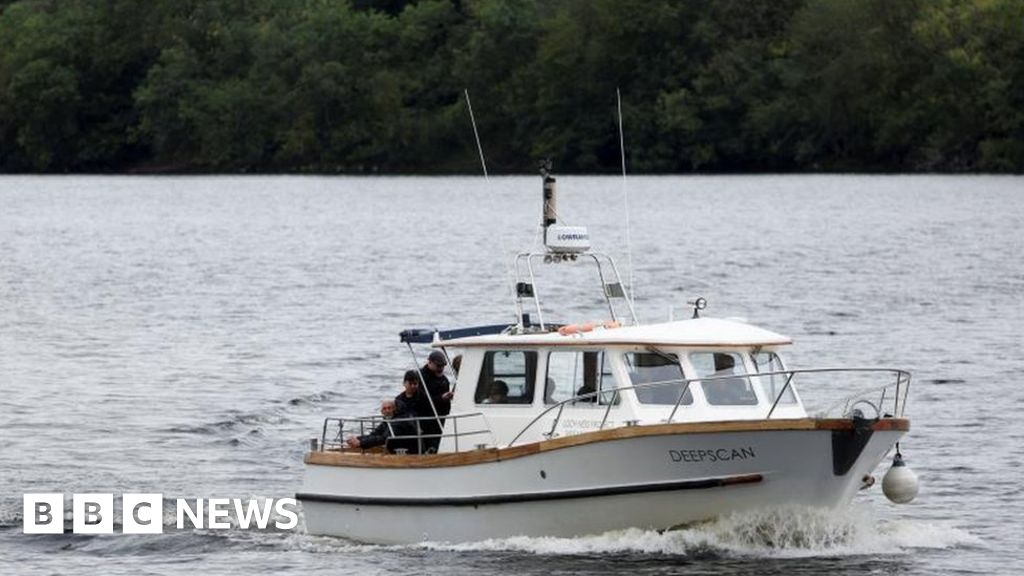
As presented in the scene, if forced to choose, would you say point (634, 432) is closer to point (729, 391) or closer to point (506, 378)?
point (729, 391)

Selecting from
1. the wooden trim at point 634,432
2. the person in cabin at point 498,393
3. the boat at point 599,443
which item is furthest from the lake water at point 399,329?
the person in cabin at point 498,393

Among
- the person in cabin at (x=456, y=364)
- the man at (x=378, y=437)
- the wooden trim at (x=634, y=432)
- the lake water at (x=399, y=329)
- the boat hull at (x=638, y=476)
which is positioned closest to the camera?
the wooden trim at (x=634, y=432)

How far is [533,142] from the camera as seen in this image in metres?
154

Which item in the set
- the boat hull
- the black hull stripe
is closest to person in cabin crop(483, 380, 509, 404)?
the boat hull

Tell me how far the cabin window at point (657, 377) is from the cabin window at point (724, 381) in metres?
0.22

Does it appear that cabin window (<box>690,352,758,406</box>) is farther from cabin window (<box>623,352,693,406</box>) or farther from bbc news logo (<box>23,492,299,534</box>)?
bbc news logo (<box>23,492,299,534</box>)

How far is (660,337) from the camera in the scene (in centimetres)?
2459

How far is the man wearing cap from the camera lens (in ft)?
83.9

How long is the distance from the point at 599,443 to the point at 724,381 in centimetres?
170

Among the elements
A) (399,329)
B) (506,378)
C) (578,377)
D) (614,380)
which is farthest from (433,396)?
(399,329)

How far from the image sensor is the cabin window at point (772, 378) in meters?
24.5

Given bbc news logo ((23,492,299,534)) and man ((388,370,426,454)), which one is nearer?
man ((388,370,426,454))

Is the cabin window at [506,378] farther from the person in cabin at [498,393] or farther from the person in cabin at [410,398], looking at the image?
the person in cabin at [410,398]

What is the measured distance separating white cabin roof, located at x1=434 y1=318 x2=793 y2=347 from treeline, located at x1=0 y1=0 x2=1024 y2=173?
11389 cm
